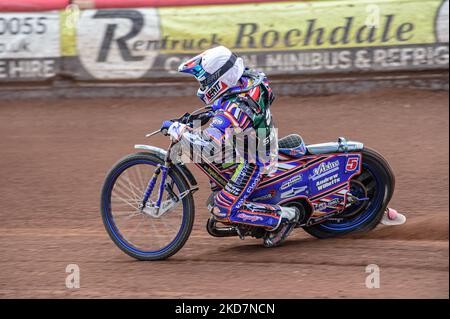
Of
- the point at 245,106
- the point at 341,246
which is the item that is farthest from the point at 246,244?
the point at 245,106

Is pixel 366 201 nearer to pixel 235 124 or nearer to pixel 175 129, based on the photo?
pixel 235 124

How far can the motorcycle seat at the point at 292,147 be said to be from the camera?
602cm

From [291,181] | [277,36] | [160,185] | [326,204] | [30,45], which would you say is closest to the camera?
[160,185]

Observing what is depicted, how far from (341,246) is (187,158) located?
1.53 meters

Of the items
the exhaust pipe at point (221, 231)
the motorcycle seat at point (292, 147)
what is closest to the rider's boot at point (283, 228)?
the exhaust pipe at point (221, 231)

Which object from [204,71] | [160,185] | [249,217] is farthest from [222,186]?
[204,71]

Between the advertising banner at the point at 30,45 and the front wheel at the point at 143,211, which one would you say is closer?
the front wheel at the point at 143,211

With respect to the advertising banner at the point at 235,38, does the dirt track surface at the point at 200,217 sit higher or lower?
lower

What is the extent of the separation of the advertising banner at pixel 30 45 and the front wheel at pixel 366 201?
25.0ft

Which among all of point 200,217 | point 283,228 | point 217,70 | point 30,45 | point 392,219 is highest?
point 30,45

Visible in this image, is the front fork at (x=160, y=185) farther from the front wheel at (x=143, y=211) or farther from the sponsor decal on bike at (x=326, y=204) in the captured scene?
the sponsor decal on bike at (x=326, y=204)

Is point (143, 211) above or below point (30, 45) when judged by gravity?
below

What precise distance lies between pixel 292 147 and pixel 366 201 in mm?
863

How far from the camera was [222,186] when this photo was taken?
19.7 feet
